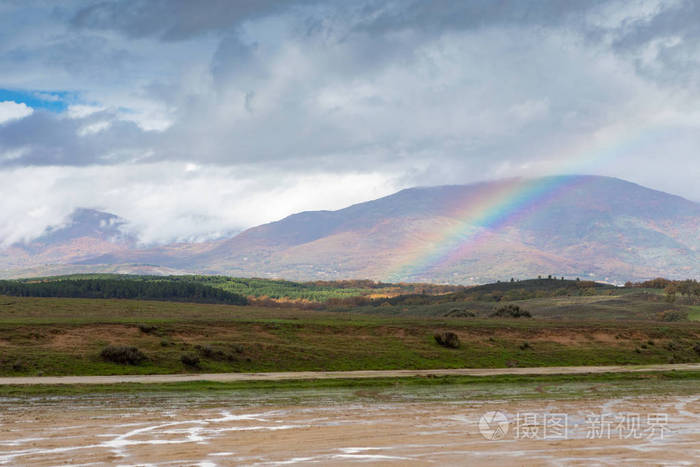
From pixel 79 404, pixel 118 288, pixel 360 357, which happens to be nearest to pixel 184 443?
pixel 79 404

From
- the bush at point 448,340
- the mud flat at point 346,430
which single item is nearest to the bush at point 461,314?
the bush at point 448,340

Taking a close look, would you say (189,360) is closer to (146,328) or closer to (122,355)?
(122,355)

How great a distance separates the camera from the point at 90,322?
65812 millimetres

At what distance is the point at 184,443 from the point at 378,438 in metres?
7.18

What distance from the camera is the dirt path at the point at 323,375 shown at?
4642 cm

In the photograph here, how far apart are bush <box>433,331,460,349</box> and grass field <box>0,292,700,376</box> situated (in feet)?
2.23

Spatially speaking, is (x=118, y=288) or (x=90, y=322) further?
(x=118, y=288)

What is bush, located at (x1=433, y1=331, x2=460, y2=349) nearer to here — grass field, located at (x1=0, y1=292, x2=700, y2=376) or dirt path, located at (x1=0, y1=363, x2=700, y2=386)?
grass field, located at (x1=0, y1=292, x2=700, y2=376)

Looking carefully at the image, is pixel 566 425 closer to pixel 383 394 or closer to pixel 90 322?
pixel 383 394

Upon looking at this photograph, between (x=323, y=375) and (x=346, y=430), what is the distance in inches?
966

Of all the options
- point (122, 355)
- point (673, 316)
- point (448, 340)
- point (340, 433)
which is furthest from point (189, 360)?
point (673, 316)

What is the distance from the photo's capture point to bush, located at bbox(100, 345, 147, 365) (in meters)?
53.7

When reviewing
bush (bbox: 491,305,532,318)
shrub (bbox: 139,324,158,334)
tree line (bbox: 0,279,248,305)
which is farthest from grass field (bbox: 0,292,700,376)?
tree line (bbox: 0,279,248,305)

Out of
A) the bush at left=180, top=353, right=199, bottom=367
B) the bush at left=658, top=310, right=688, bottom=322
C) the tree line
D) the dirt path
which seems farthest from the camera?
the tree line
